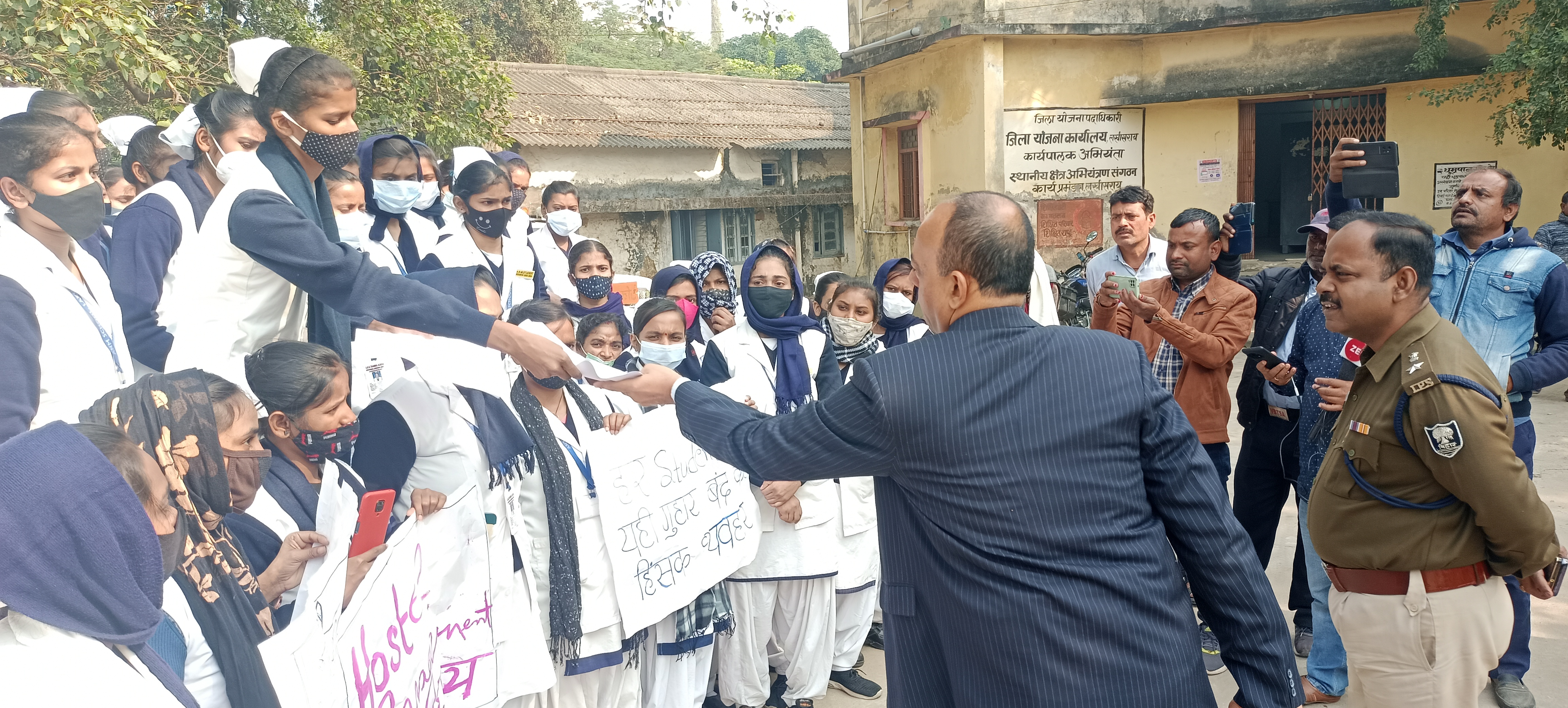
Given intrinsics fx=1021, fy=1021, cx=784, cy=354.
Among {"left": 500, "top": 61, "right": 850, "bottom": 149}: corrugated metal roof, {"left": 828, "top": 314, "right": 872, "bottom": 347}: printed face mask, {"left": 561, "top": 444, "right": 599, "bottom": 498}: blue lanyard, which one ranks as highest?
{"left": 500, "top": 61, "right": 850, "bottom": 149}: corrugated metal roof

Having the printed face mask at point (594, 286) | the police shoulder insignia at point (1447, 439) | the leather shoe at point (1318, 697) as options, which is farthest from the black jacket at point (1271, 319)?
the printed face mask at point (594, 286)

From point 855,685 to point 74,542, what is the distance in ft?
10.8

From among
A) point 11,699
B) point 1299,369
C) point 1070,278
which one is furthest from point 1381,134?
point 11,699

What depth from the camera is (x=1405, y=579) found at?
2.79m

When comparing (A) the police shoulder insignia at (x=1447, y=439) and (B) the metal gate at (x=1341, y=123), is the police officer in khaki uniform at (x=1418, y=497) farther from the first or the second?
(B) the metal gate at (x=1341, y=123)

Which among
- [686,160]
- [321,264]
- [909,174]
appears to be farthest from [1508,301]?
[686,160]

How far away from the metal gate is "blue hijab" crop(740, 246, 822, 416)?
10818 mm

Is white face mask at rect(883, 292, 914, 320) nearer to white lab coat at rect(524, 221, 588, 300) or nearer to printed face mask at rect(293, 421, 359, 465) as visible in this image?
white lab coat at rect(524, 221, 588, 300)

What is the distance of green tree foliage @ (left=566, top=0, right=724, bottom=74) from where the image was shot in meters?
36.0

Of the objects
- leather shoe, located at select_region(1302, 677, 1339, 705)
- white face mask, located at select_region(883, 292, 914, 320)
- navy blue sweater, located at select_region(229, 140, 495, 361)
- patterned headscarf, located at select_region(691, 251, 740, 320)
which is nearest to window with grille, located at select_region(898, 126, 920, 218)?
patterned headscarf, located at select_region(691, 251, 740, 320)

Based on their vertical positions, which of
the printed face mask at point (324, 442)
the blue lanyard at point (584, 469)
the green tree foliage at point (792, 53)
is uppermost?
the green tree foliage at point (792, 53)

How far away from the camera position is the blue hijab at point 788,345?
13.7 feet

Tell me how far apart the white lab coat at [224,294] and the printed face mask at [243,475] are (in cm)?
30

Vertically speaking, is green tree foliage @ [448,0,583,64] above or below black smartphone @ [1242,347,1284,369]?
above
